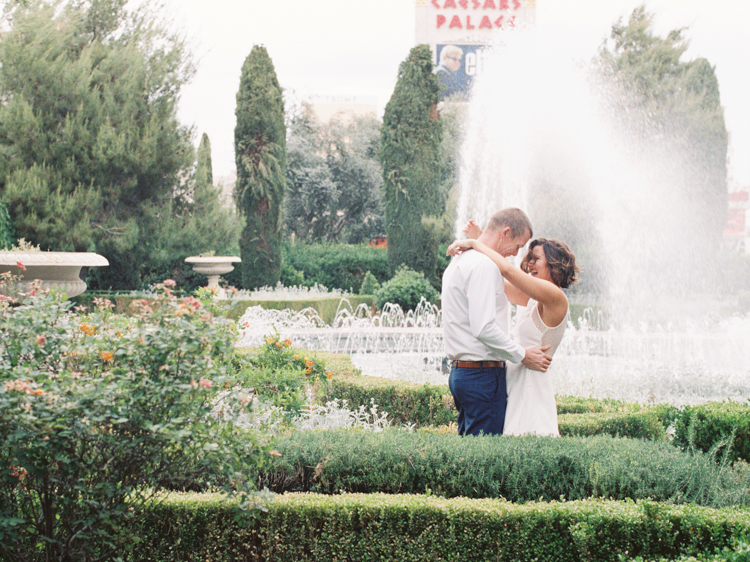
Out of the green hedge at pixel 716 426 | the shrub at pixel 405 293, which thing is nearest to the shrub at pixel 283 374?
the green hedge at pixel 716 426

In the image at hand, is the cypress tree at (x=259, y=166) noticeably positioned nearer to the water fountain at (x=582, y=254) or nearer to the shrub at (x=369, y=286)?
the shrub at (x=369, y=286)

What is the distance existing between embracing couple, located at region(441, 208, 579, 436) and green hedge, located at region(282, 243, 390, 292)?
603 inches

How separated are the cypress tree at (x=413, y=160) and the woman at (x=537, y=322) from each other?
1314 cm

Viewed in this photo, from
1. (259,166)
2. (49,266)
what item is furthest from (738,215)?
(49,266)

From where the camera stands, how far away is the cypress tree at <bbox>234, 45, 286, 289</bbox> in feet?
53.1

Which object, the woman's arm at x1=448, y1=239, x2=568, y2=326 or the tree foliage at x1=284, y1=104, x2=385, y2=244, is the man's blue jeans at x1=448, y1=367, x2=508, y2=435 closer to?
the woman's arm at x1=448, y1=239, x2=568, y2=326

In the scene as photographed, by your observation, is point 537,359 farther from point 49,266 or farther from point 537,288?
point 49,266

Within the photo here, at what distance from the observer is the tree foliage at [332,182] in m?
26.2

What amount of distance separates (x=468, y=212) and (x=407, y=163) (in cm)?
258

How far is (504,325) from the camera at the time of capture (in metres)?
3.02

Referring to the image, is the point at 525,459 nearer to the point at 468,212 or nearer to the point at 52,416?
the point at 52,416

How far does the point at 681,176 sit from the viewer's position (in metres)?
21.7

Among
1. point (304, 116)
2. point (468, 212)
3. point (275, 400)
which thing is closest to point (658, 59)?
point (468, 212)

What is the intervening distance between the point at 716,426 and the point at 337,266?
49.1 ft
